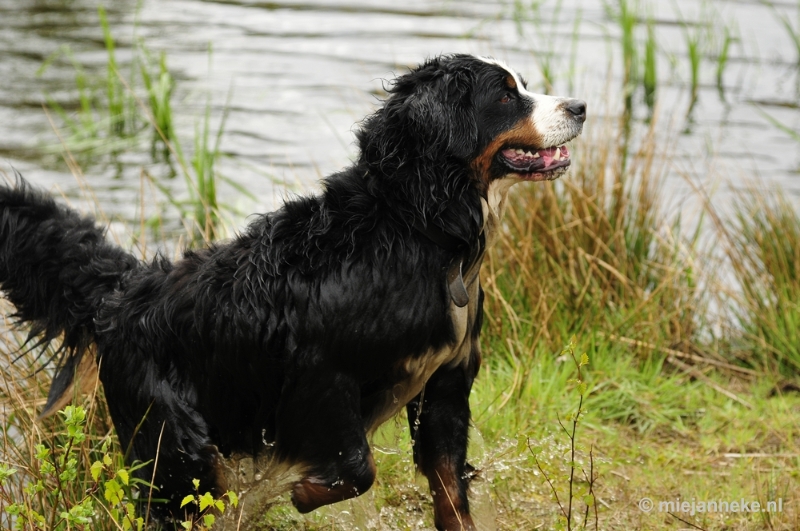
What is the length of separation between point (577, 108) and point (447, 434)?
1139 millimetres

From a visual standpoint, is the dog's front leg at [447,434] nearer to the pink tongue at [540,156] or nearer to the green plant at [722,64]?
the pink tongue at [540,156]

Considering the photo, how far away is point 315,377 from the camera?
10.2 feet

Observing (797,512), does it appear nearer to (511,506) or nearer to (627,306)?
(511,506)

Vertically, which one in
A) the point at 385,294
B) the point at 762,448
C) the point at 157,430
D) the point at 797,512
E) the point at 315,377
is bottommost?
the point at 762,448

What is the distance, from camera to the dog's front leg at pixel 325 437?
311 cm

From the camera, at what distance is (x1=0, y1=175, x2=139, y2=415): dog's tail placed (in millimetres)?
3404

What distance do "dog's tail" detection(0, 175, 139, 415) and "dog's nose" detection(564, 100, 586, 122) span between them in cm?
161

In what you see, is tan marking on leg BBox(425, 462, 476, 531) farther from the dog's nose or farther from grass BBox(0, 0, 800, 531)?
the dog's nose

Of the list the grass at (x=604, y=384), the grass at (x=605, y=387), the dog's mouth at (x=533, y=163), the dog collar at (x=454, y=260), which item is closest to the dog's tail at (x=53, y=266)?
the grass at (x=604, y=384)

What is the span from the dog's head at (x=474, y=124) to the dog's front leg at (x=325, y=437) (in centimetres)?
71

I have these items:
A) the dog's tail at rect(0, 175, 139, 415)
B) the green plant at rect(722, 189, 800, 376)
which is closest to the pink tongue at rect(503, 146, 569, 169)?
the dog's tail at rect(0, 175, 139, 415)

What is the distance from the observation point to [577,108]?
331 centimetres

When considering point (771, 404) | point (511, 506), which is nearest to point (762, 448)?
point (771, 404)

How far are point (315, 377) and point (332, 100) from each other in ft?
22.0
